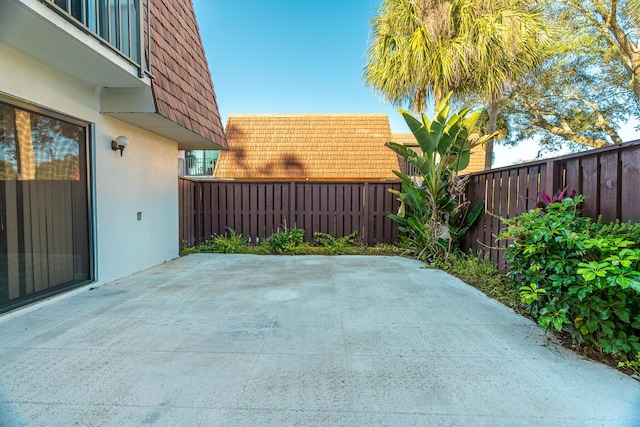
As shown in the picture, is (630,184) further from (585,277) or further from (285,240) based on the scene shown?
(285,240)

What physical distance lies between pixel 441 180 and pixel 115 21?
5.58 metres

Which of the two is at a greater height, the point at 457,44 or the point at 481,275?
the point at 457,44

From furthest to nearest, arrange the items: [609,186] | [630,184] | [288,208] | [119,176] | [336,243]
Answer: [288,208], [336,243], [119,176], [609,186], [630,184]

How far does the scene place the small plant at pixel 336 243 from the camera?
7359mm

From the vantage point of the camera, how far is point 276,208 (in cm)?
785

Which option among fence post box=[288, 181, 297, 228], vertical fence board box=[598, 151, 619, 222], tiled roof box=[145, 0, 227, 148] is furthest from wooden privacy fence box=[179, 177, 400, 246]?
vertical fence board box=[598, 151, 619, 222]

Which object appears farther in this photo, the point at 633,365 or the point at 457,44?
the point at 457,44

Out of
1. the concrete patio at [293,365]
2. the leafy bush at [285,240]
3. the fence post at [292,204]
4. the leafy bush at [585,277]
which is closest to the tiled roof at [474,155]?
the fence post at [292,204]

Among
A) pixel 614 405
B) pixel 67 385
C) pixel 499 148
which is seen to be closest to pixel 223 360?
pixel 67 385

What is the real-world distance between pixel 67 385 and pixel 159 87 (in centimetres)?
384

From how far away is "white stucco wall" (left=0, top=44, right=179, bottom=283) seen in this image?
3401 millimetres

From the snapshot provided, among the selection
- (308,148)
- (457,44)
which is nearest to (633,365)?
(457,44)

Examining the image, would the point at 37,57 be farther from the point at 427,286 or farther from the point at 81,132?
the point at 427,286

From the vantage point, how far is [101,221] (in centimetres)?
446
